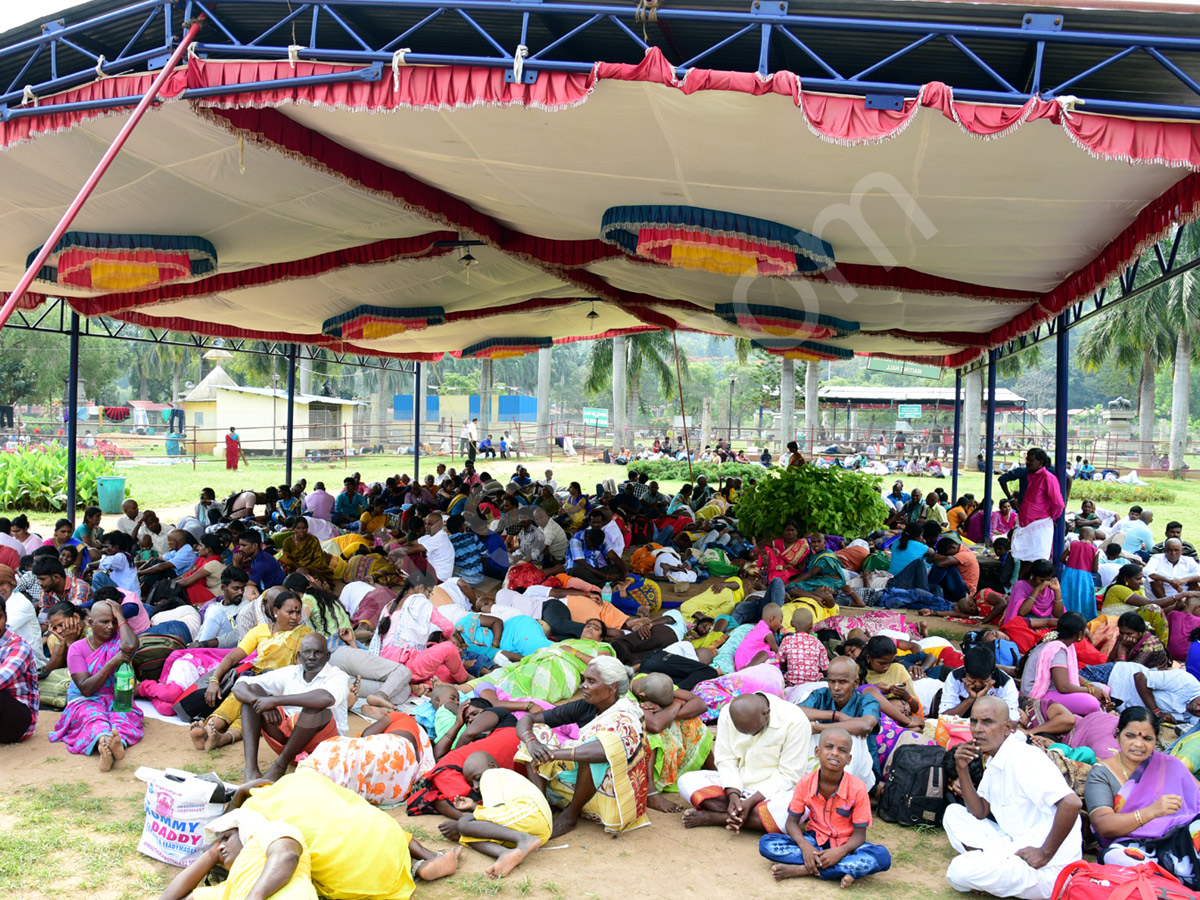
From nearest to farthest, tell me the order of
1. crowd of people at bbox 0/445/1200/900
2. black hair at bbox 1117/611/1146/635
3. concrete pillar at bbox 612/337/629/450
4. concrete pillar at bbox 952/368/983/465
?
crowd of people at bbox 0/445/1200/900 < black hair at bbox 1117/611/1146/635 < concrete pillar at bbox 952/368/983/465 < concrete pillar at bbox 612/337/629/450

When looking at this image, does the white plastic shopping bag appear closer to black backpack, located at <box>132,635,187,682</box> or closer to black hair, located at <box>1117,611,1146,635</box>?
black backpack, located at <box>132,635,187,682</box>

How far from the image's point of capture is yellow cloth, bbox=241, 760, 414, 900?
304 centimetres

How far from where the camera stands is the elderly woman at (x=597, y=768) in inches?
152

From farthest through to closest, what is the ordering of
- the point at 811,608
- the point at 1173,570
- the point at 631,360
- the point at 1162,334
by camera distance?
1. the point at 631,360
2. the point at 1162,334
3. the point at 1173,570
4. the point at 811,608

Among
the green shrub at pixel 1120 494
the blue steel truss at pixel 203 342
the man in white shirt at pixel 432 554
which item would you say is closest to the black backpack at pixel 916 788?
the man in white shirt at pixel 432 554

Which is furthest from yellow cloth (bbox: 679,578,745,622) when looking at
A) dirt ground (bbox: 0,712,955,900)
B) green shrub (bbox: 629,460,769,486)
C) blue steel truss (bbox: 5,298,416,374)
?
green shrub (bbox: 629,460,769,486)

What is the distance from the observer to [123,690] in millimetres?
4879

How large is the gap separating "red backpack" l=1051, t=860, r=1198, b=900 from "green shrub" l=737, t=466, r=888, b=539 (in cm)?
626

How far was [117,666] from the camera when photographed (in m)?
4.82

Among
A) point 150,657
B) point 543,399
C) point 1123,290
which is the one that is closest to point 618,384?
point 543,399

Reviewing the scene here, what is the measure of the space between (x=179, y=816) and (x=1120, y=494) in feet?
A: 69.3

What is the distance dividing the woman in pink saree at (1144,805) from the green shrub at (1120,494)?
17.6 m

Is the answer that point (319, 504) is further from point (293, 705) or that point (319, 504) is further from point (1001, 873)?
point (1001, 873)

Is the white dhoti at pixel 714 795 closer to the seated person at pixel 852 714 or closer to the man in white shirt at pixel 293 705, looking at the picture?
the seated person at pixel 852 714
